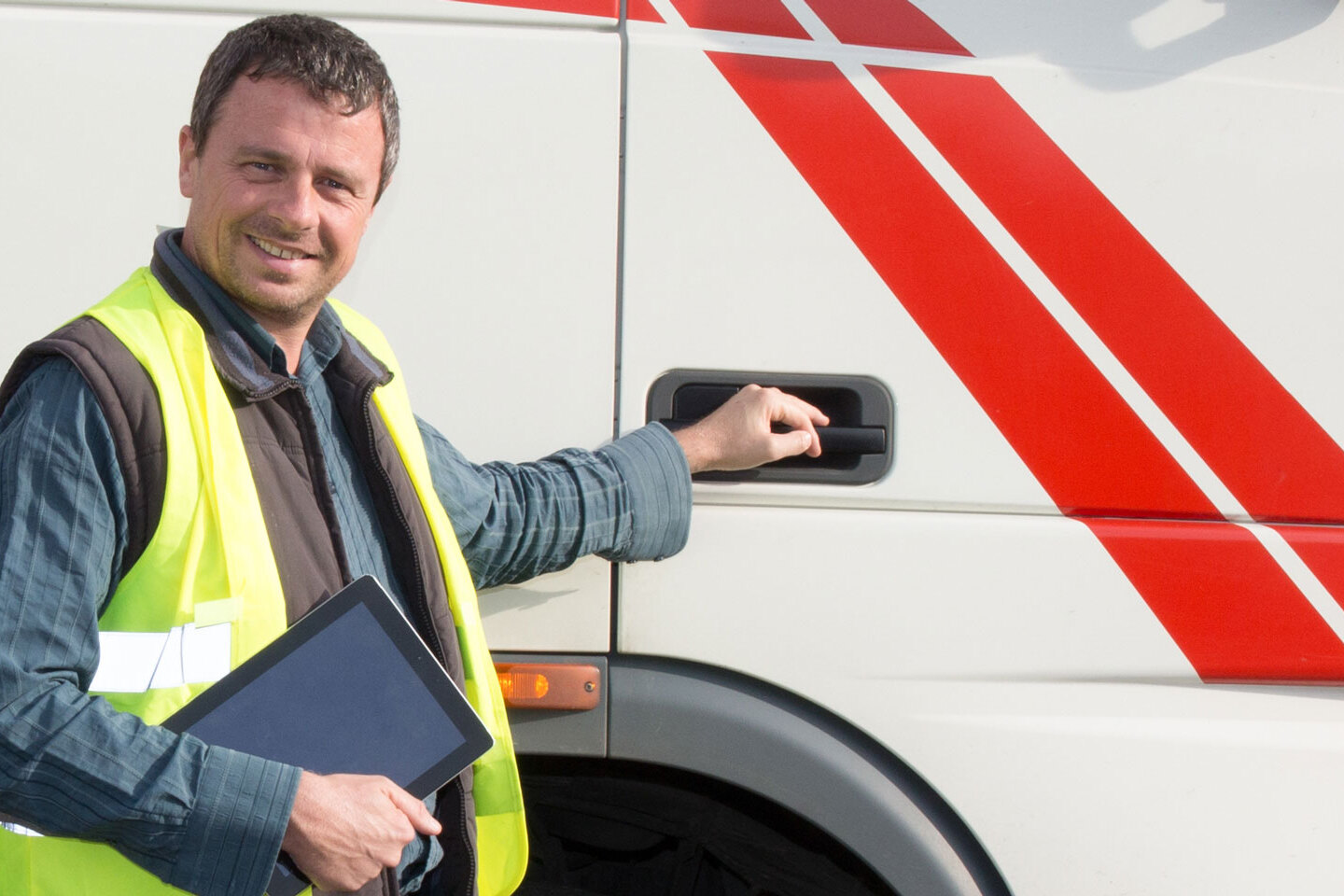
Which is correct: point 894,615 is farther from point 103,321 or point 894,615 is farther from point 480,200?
point 103,321

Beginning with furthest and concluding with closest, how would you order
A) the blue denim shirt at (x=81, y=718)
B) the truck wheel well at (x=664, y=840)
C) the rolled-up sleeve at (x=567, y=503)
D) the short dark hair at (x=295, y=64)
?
the truck wheel well at (x=664, y=840) < the rolled-up sleeve at (x=567, y=503) < the short dark hair at (x=295, y=64) < the blue denim shirt at (x=81, y=718)

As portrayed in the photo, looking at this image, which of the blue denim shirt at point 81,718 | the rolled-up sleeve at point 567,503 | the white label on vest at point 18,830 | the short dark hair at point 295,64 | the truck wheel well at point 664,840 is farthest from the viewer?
the truck wheel well at point 664,840

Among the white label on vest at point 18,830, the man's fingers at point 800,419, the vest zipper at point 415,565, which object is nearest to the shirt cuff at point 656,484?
the man's fingers at point 800,419

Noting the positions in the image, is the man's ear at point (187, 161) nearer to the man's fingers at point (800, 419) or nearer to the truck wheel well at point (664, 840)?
the man's fingers at point (800, 419)

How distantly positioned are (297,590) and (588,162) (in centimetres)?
62

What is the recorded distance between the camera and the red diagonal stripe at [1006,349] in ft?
4.83

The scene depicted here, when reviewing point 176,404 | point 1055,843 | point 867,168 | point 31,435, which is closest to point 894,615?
point 1055,843

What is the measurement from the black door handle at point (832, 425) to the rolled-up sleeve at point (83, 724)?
646 millimetres

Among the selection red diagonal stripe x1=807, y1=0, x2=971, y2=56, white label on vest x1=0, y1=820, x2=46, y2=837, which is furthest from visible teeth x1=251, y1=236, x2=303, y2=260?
red diagonal stripe x1=807, y1=0, x2=971, y2=56

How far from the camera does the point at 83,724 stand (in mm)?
1001

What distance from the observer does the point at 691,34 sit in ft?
4.84

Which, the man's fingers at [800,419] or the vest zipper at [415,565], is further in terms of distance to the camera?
the man's fingers at [800,419]

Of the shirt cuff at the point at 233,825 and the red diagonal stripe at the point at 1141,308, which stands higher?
the red diagonal stripe at the point at 1141,308

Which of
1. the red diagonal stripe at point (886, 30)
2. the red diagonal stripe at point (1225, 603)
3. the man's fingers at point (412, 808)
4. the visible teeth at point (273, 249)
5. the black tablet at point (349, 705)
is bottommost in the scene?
the man's fingers at point (412, 808)
